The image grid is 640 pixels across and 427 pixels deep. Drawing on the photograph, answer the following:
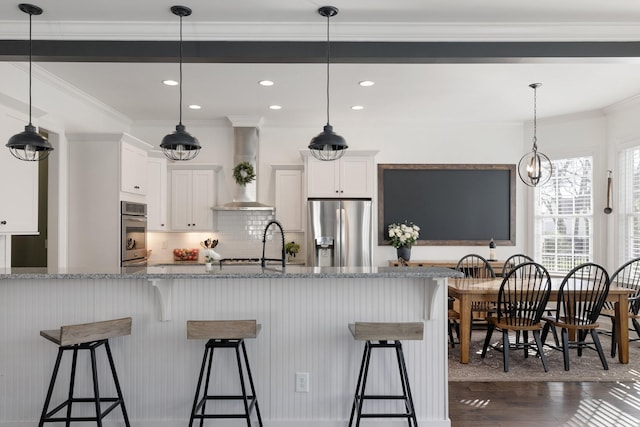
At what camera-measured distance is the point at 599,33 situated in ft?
11.2

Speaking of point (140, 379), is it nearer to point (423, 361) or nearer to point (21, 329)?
point (21, 329)

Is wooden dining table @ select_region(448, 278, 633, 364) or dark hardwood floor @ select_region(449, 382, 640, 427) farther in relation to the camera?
wooden dining table @ select_region(448, 278, 633, 364)

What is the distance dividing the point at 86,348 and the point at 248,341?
939 mm

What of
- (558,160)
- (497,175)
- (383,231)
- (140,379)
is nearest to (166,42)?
(140,379)

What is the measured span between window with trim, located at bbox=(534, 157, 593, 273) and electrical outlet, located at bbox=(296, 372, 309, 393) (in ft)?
15.6

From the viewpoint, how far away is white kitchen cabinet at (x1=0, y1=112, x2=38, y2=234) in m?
3.38

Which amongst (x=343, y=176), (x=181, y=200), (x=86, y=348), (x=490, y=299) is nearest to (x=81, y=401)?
(x=86, y=348)

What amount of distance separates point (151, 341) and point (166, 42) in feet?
7.10

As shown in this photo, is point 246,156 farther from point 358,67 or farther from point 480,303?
point 480,303

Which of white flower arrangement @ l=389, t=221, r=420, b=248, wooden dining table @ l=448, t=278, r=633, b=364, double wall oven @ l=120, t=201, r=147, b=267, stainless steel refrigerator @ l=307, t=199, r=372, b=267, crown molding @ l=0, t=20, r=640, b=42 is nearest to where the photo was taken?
crown molding @ l=0, t=20, r=640, b=42

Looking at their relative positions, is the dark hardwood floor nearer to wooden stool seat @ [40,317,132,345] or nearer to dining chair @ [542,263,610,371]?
dining chair @ [542,263,610,371]

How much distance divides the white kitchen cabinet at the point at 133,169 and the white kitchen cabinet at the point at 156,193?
0.69 feet

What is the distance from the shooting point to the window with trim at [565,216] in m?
6.09

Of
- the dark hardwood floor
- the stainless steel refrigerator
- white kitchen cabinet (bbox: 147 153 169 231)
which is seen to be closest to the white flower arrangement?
the stainless steel refrigerator
